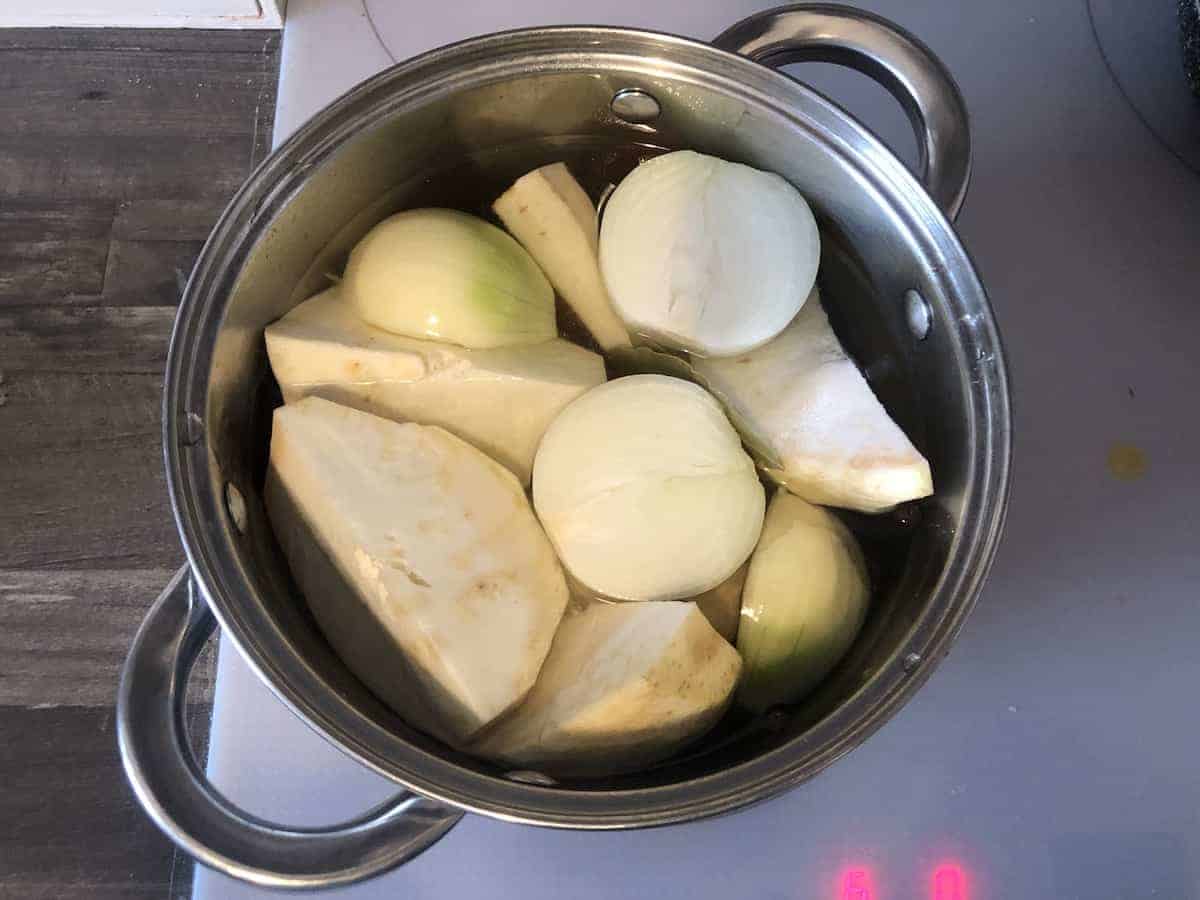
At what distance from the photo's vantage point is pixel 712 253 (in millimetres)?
596

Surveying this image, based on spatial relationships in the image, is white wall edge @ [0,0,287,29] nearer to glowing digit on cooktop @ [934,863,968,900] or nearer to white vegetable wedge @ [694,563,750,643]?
white vegetable wedge @ [694,563,750,643]

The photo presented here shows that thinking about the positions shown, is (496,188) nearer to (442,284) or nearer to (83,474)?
(442,284)

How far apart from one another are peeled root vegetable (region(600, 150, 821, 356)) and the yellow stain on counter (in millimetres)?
299

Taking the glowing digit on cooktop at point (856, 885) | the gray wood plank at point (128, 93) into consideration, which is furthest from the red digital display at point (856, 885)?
the gray wood plank at point (128, 93)

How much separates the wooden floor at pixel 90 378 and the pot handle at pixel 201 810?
0.78 feet

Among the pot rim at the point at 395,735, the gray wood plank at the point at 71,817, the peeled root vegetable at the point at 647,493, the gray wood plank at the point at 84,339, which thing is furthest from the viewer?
the gray wood plank at the point at 84,339

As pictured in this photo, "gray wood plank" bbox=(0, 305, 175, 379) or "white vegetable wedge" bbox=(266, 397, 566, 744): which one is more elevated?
"white vegetable wedge" bbox=(266, 397, 566, 744)

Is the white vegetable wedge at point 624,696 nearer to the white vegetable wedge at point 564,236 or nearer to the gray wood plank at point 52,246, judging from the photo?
the white vegetable wedge at point 564,236

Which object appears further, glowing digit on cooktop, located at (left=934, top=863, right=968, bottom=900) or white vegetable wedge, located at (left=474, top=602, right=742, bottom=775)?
glowing digit on cooktop, located at (left=934, top=863, right=968, bottom=900)

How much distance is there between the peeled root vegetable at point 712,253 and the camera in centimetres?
60

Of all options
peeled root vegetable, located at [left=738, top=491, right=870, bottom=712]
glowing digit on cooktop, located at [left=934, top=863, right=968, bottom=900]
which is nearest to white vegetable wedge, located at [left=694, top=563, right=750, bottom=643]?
peeled root vegetable, located at [left=738, top=491, right=870, bottom=712]

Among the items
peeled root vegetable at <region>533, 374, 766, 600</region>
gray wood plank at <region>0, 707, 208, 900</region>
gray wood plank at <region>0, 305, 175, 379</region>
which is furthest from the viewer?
gray wood plank at <region>0, 305, 175, 379</region>

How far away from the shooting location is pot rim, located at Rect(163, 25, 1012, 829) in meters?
0.45

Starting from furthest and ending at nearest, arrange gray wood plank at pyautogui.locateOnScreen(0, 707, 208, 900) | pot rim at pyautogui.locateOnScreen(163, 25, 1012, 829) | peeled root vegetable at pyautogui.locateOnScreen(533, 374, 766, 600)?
gray wood plank at pyautogui.locateOnScreen(0, 707, 208, 900) < peeled root vegetable at pyautogui.locateOnScreen(533, 374, 766, 600) < pot rim at pyautogui.locateOnScreen(163, 25, 1012, 829)
